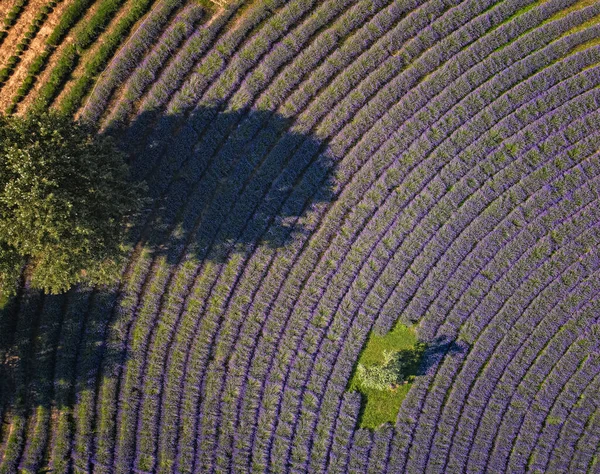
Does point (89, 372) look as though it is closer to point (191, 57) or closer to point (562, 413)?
point (191, 57)

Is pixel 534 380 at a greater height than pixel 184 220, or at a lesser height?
lesser

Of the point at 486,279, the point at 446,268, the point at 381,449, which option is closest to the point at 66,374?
the point at 381,449

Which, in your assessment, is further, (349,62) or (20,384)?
(20,384)

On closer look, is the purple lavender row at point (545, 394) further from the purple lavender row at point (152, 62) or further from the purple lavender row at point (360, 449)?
the purple lavender row at point (152, 62)

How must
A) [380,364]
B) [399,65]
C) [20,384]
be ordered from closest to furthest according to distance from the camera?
[399,65], [20,384], [380,364]

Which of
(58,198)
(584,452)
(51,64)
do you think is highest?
(51,64)

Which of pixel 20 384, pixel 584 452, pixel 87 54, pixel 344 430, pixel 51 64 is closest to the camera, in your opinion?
pixel 51 64

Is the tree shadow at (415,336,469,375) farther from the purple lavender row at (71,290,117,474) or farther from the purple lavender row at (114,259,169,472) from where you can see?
the purple lavender row at (71,290,117,474)

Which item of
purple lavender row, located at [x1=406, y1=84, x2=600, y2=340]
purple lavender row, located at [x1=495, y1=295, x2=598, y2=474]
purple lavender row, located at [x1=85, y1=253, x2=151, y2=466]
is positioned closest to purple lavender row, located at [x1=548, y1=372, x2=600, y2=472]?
purple lavender row, located at [x1=495, y1=295, x2=598, y2=474]

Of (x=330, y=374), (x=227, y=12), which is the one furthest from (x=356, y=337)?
(x=227, y=12)
